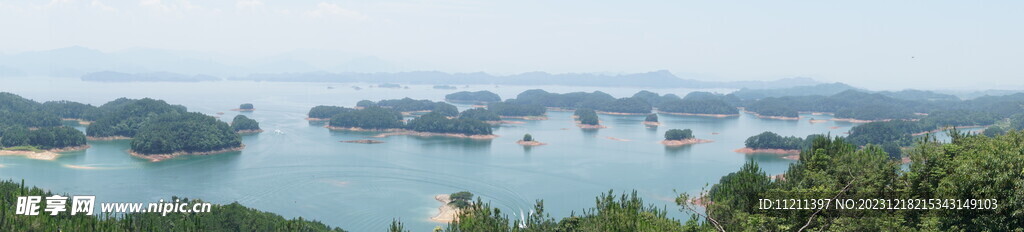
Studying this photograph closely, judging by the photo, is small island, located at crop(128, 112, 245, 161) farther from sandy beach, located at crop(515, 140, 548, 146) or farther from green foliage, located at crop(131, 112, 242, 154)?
sandy beach, located at crop(515, 140, 548, 146)

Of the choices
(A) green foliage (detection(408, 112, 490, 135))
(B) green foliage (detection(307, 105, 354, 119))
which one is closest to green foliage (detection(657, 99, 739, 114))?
(A) green foliage (detection(408, 112, 490, 135))

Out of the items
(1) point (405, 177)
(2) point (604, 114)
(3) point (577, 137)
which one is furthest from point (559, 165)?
(2) point (604, 114)

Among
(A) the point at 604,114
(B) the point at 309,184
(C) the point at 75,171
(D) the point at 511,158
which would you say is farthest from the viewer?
(A) the point at 604,114

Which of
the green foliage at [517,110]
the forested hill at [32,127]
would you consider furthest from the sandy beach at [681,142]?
the forested hill at [32,127]

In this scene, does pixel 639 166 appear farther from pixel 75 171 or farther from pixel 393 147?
pixel 75 171

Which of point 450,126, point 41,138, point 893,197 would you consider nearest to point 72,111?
point 41,138
